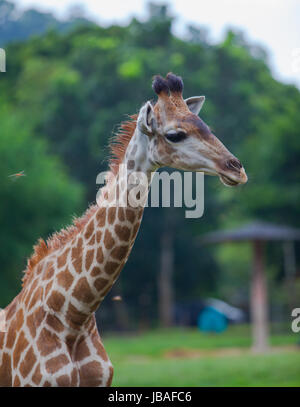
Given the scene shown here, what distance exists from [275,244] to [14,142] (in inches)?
528

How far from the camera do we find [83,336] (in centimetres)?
413

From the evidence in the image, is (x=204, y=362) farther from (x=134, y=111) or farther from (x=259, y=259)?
(x=134, y=111)

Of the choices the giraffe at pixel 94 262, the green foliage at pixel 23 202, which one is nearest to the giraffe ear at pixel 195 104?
the giraffe at pixel 94 262

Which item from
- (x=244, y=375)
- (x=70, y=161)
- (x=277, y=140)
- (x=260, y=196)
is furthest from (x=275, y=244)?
(x=244, y=375)

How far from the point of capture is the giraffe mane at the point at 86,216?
166 inches

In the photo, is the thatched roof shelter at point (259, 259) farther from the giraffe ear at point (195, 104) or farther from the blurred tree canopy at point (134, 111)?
the giraffe ear at point (195, 104)

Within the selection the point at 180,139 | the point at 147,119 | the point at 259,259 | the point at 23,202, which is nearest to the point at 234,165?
the point at 180,139

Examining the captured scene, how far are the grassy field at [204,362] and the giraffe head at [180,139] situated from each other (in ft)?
32.2

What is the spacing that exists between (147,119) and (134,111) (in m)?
24.0

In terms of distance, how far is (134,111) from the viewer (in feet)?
90.5

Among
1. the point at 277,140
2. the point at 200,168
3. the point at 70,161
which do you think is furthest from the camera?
the point at 70,161

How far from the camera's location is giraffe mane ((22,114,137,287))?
4.22m

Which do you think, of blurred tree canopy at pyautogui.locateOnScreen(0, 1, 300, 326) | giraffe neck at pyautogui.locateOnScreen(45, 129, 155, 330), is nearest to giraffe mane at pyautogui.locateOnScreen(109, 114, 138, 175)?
giraffe neck at pyautogui.locateOnScreen(45, 129, 155, 330)
